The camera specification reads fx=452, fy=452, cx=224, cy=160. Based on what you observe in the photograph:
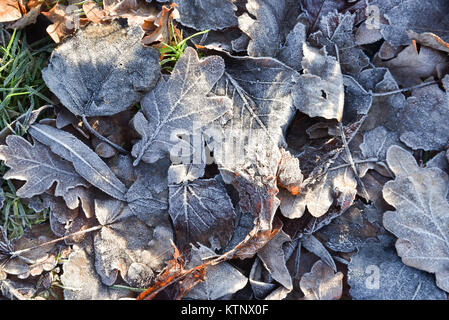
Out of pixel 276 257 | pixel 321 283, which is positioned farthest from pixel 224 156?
pixel 321 283

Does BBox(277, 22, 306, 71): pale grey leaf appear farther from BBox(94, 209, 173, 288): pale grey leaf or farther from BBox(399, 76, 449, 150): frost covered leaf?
BBox(94, 209, 173, 288): pale grey leaf

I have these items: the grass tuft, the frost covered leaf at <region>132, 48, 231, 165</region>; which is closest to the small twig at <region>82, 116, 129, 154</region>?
the frost covered leaf at <region>132, 48, 231, 165</region>

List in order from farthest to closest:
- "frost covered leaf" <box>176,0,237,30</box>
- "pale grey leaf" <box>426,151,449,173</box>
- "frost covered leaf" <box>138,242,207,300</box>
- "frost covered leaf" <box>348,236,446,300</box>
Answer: "frost covered leaf" <box>176,0,237,30</box> < "pale grey leaf" <box>426,151,449,173</box> < "frost covered leaf" <box>348,236,446,300</box> < "frost covered leaf" <box>138,242,207,300</box>

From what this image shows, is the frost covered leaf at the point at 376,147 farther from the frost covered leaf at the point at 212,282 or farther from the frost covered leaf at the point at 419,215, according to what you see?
the frost covered leaf at the point at 212,282

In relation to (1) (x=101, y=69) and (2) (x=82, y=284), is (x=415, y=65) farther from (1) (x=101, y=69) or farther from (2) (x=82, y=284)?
(2) (x=82, y=284)

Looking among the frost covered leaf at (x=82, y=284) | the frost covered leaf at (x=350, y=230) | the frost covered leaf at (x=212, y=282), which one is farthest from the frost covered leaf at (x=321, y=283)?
the frost covered leaf at (x=82, y=284)

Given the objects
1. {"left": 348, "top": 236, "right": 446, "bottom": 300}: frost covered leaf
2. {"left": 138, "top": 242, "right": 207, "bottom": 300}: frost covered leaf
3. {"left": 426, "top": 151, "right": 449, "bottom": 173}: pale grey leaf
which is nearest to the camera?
{"left": 138, "top": 242, "right": 207, "bottom": 300}: frost covered leaf

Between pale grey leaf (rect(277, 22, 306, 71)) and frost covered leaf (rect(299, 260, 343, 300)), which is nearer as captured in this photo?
frost covered leaf (rect(299, 260, 343, 300))
